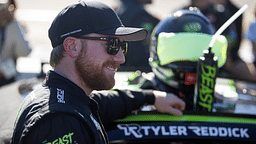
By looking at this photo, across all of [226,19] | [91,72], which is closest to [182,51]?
[91,72]

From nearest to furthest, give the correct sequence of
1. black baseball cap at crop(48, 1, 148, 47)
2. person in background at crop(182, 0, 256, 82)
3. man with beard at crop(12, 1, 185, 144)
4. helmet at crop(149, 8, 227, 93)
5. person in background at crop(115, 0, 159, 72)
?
man with beard at crop(12, 1, 185, 144) < black baseball cap at crop(48, 1, 148, 47) < helmet at crop(149, 8, 227, 93) < person in background at crop(182, 0, 256, 82) < person in background at crop(115, 0, 159, 72)

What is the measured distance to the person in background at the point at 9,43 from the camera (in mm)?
3160

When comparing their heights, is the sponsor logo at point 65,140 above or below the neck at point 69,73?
below

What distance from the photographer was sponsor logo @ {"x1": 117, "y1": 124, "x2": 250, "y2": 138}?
1.40m

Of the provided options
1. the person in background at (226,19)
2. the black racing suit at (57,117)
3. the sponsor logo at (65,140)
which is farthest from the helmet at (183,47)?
the person in background at (226,19)

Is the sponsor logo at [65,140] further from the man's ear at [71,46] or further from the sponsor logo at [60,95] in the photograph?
the man's ear at [71,46]

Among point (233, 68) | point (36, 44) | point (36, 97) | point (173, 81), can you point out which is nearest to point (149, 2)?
point (233, 68)

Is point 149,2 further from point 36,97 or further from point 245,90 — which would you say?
point 36,97

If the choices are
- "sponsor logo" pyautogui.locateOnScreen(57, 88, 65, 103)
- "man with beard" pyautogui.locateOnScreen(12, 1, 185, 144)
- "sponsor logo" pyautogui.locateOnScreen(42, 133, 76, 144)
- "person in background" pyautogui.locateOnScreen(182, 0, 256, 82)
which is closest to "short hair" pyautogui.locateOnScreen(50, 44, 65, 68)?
"man with beard" pyautogui.locateOnScreen(12, 1, 185, 144)

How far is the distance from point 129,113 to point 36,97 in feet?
2.10

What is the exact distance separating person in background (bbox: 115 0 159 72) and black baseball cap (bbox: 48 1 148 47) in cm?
258

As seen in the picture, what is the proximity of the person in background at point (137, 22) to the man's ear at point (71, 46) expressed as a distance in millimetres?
2634

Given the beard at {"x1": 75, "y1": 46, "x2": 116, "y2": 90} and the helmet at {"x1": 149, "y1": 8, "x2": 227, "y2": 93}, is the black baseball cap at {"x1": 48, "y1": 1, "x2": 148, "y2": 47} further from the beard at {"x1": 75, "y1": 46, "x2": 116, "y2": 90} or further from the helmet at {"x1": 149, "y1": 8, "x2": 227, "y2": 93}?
the helmet at {"x1": 149, "y1": 8, "x2": 227, "y2": 93}

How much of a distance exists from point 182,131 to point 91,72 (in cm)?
65
